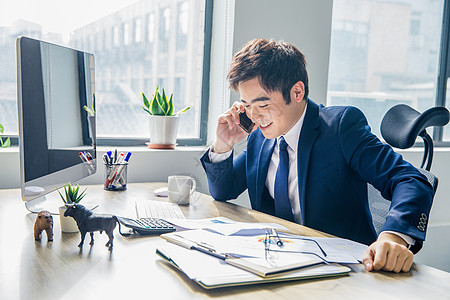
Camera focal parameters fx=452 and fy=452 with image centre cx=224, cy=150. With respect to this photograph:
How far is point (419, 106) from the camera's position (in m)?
3.31

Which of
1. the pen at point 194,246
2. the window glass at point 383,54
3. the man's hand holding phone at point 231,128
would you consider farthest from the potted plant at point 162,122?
the window glass at point 383,54

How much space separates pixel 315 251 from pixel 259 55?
74 centimetres

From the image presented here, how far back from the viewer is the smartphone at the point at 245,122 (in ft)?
5.78

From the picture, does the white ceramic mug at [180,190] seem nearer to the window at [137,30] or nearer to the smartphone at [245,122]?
the smartphone at [245,122]

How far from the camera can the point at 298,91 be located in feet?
5.15

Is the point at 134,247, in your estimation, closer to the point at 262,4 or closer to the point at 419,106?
the point at 262,4

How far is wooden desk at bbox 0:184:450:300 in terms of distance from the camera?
31.5 inches

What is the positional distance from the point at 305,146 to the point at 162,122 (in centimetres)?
83

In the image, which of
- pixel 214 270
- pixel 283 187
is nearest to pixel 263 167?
pixel 283 187

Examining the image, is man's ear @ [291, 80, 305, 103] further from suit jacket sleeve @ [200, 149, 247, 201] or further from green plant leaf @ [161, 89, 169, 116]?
green plant leaf @ [161, 89, 169, 116]

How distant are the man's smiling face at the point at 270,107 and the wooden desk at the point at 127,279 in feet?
2.00

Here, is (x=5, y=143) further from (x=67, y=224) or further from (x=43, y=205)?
(x=67, y=224)

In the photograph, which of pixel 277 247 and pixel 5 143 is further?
pixel 5 143

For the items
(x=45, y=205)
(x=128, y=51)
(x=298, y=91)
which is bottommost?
(x=45, y=205)
